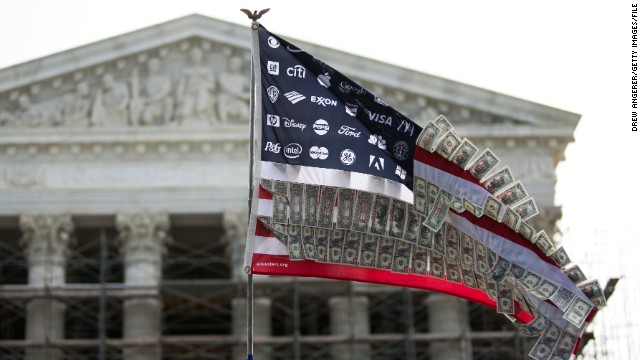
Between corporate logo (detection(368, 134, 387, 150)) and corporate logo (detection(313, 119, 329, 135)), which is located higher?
corporate logo (detection(313, 119, 329, 135))

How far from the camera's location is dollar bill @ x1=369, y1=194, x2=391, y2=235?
20656 mm

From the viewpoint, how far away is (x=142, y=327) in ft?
157

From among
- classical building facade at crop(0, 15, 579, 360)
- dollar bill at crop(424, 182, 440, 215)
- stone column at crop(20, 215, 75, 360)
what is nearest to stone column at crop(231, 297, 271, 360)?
classical building facade at crop(0, 15, 579, 360)

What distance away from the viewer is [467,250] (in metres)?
21.1

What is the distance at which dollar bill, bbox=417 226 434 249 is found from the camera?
20.9 m

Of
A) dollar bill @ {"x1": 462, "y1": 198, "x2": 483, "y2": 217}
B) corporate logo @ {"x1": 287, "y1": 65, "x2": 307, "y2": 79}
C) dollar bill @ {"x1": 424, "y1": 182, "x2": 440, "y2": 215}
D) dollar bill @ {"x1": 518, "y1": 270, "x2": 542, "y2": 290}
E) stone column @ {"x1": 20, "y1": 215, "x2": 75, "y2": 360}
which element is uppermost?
stone column @ {"x1": 20, "y1": 215, "x2": 75, "y2": 360}

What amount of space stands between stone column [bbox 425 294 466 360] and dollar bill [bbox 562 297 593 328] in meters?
27.4

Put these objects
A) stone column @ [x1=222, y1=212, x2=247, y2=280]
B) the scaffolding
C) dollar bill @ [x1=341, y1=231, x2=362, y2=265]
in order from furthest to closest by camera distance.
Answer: stone column @ [x1=222, y1=212, x2=247, y2=280] < the scaffolding < dollar bill @ [x1=341, y1=231, x2=362, y2=265]

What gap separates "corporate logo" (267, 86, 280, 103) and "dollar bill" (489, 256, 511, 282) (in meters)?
3.75

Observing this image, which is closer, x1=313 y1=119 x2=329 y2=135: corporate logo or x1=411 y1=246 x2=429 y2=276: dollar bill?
x1=313 y1=119 x2=329 y2=135: corporate logo

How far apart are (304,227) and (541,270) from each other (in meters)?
3.28

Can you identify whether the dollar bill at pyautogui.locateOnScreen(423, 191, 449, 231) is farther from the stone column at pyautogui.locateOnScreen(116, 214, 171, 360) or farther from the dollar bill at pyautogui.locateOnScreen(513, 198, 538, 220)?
the stone column at pyautogui.locateOnScreen(116, 214, 171, 360)

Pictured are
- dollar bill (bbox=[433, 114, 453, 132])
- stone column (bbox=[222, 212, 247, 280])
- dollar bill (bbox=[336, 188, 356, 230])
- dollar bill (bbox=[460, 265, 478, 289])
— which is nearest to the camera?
dollar bill (bbox=[433, 114, 453, 132])

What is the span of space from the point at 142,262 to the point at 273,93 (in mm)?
28838
